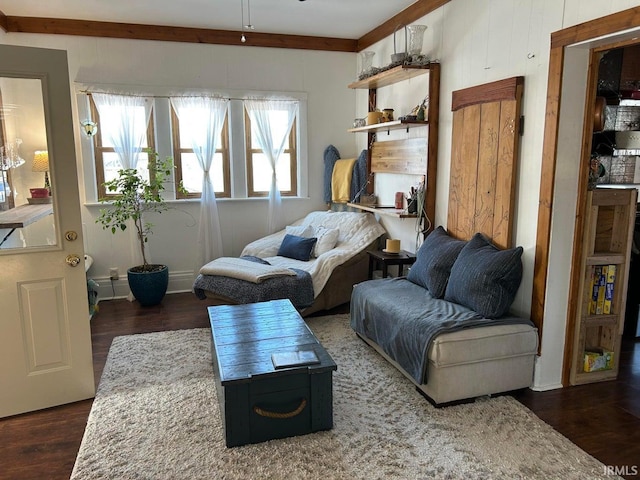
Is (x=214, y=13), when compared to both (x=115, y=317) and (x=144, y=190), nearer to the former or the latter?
(x=144, y=190)

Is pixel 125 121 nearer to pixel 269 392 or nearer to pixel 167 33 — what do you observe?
pixel 167 33

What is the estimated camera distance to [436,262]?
3.26 meters

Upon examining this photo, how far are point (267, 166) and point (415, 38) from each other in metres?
2.16

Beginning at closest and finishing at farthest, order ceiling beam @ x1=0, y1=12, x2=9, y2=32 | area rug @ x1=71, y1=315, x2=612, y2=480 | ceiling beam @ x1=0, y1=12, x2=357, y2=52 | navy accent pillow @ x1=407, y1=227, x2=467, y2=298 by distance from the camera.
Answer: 1. area rug @ x1=71, y1=315, x2=612, y2=480
2. navy accent pillow @ x1=407, y1=227, x2=467, y2=298
3. ceiling beam @ x1=0, y1=12, x2=9, y2=32
4. ceiling beam @ x1=0, y1=12, x2=357, y2=52

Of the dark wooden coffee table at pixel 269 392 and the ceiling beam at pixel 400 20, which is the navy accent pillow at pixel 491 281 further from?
the ceiling beam at pixel 400 20

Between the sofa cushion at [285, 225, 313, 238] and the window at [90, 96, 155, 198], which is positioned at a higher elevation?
the window at [90, 96, 155, 198]

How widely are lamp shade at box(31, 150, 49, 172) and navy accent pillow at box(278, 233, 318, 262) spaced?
7.82 feet

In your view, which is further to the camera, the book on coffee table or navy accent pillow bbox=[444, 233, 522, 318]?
navy accent pillow bbox=[444, 233, 522, 318]

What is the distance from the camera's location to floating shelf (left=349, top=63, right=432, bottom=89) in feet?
12.2

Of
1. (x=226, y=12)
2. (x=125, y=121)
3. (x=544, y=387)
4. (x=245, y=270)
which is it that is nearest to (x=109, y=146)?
(x=125, y=121)

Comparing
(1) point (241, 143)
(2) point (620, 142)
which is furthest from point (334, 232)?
(2) point (620, 142)

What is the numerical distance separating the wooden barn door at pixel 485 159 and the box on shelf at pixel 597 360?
2.82ft

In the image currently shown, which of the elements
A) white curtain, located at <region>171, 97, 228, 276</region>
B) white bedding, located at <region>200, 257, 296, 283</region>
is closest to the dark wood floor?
white bedding, located at <region>200, 257, 296, 283</region>

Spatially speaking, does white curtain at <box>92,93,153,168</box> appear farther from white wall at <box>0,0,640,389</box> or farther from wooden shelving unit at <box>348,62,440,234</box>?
wooden shelving unit at <box>348,62,440,234</box>
